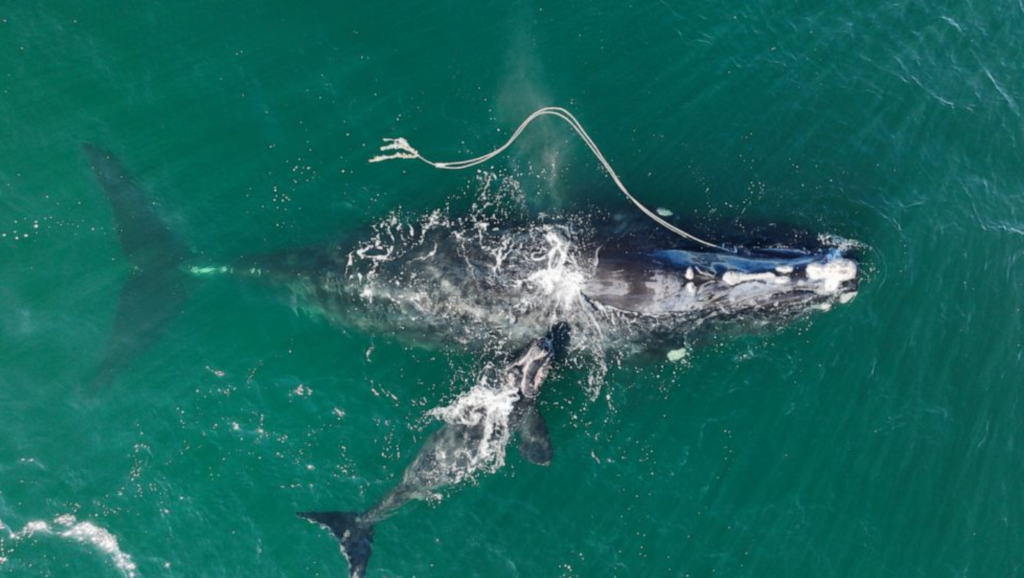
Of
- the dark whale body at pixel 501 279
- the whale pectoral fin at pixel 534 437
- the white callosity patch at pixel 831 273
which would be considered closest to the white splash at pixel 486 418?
the whale pectoral fin at pixel 534 437

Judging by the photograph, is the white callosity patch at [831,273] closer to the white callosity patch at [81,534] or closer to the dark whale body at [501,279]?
the dark whale body at [501,279]

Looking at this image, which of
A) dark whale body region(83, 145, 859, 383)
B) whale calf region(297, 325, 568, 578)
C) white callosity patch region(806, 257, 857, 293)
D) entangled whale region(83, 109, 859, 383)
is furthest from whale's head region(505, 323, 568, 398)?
white callosity patch region(806, 257, 857, 293)

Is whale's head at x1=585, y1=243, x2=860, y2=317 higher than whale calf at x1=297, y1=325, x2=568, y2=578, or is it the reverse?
whale's head at x1=585, y1=243, x2=860, y2=317

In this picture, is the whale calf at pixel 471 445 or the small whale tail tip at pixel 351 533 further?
the whale calf at pixel 471 445

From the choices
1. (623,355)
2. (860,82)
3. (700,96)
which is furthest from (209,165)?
(860,82)

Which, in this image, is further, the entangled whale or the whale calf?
the entangled whale

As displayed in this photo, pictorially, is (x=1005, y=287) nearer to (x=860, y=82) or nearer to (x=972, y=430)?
(x=972, y=430)

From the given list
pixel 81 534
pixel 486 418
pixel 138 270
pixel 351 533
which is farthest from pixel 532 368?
pixel 81 534

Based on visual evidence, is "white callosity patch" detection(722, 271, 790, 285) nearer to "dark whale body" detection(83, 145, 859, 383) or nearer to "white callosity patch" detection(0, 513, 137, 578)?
"dark whale body" detection(83, 145, 859, 383)
